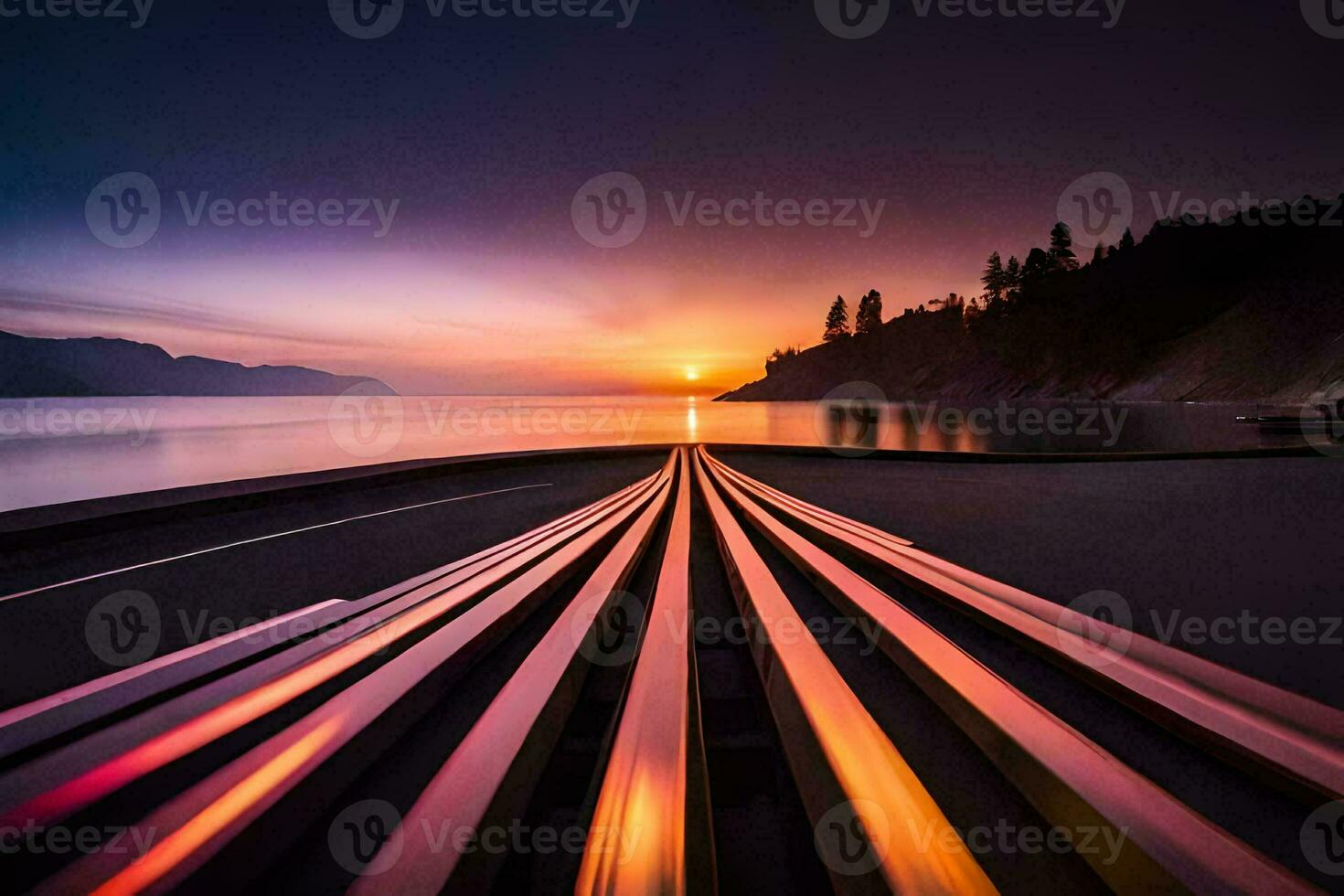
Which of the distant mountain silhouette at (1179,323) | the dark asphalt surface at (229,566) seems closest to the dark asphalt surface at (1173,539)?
the dark asphalt surface at (229,566)

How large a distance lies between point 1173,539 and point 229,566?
24.7 feet

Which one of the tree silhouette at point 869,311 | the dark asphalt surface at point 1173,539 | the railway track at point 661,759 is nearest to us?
the railway track at point 661,759

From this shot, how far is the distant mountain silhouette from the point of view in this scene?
200ft

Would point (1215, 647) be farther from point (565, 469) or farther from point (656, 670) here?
point (565, 469)

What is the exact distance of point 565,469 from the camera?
14305mm

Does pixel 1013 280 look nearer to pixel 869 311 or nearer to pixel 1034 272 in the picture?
pixel 1034 272

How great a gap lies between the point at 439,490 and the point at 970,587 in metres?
9.39

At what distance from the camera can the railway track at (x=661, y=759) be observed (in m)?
1.04

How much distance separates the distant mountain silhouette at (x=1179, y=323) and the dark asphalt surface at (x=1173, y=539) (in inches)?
2218

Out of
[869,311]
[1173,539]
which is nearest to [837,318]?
[869,311]

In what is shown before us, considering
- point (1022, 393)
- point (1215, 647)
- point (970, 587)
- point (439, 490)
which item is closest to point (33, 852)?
point (970, 587)

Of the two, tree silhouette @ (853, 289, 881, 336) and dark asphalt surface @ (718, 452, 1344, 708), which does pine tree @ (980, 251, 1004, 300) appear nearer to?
tree silhouette @ (853, 289, 881, 336)

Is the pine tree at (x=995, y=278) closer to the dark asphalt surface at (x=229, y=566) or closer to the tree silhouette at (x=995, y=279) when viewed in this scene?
the tree silhouette at (x=995, y=279)

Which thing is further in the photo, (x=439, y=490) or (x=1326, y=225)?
(x=1326, y=225)
